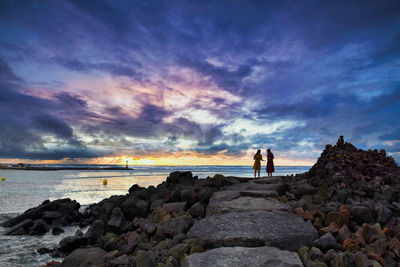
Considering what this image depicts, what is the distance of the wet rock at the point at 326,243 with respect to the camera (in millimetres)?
4551

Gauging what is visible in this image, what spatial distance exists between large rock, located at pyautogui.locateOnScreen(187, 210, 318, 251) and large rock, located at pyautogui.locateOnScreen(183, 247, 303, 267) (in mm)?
358

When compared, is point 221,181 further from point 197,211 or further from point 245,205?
point 245,205

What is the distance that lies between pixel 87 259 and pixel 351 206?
6.14 m

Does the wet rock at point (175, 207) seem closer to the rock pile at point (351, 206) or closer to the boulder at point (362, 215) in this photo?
the rock pile at point (351, 206)

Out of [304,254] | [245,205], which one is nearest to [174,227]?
[245,205]

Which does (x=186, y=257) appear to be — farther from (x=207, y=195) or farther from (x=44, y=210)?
(x=44, y=210)

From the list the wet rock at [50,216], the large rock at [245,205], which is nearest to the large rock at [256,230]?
the large rock at [245,205]

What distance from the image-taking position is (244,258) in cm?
399

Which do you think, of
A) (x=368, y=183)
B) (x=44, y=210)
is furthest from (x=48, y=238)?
(x=368, y=183)

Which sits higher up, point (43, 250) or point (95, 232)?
point (95, 232)

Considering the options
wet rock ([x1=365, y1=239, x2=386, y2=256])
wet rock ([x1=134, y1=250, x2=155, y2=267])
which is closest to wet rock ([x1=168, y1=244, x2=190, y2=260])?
wet rock ([x1=134, y1=250, x2=155, y2=267])

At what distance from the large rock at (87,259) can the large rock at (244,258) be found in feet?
7.41

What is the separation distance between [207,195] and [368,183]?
4697 millimetres

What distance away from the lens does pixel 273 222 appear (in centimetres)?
529
